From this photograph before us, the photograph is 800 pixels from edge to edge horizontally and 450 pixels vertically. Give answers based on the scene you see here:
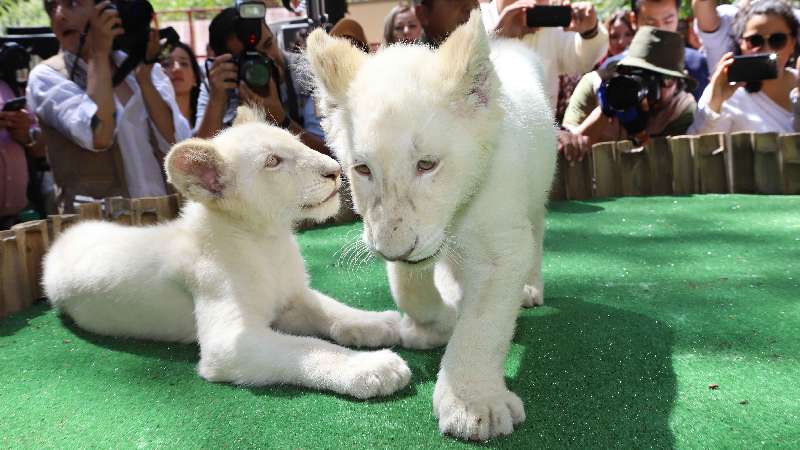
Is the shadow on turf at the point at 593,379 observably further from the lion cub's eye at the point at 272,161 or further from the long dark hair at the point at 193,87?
the long dark hair at the point at 193,87

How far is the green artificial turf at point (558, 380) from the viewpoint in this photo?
204cm

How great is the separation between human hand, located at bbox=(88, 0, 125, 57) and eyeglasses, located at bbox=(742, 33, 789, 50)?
15.4 feet

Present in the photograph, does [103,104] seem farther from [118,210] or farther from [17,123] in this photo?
[17,123]

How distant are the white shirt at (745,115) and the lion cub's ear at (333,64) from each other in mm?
4581

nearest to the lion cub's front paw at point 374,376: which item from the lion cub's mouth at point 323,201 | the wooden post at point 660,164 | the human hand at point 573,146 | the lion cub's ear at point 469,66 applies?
the lion cub's mouth at point 323,201

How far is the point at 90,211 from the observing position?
13.6 ft

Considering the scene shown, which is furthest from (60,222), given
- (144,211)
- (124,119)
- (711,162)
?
(711,162)

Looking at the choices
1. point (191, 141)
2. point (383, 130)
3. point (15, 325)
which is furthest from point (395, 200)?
point (15, 325)

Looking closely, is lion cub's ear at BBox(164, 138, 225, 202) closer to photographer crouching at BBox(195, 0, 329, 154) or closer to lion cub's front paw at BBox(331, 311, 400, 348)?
lion cub's front paw at BBox(331, 311, 400, 348)

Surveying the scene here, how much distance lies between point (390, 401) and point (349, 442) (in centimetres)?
27

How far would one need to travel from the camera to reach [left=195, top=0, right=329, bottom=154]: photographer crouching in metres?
4.43

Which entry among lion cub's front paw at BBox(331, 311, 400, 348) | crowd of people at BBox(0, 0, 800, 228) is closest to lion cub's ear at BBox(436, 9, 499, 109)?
lion cub's front paw at BBox(331, 311, 400, 348)

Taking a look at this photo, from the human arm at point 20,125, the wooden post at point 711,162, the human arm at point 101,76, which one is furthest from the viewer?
the wooden post at point 711,162

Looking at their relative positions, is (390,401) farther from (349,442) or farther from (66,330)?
(66,330)
